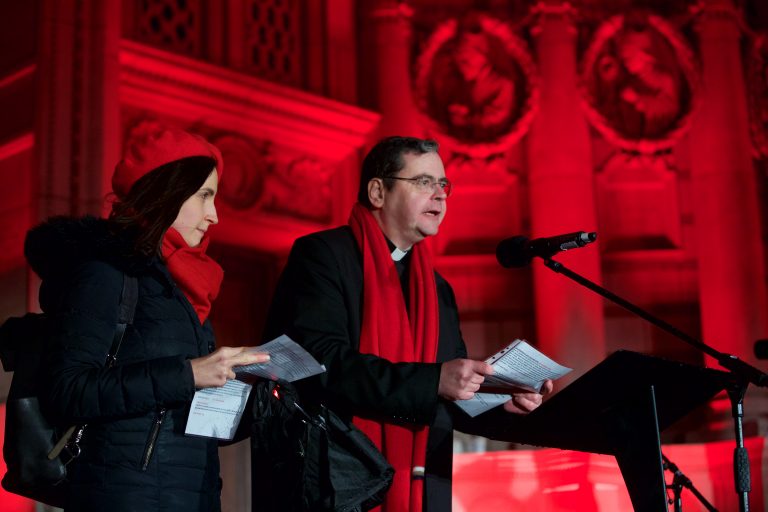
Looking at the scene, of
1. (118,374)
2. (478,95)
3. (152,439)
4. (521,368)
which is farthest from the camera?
(478,95)

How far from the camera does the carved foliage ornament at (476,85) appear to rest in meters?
7.80

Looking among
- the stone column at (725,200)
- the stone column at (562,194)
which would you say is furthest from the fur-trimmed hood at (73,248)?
the stone column at (725,200)

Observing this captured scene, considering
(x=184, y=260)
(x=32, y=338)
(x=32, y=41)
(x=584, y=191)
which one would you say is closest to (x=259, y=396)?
(x=184, y=260)

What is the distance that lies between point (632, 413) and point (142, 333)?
4.82ft

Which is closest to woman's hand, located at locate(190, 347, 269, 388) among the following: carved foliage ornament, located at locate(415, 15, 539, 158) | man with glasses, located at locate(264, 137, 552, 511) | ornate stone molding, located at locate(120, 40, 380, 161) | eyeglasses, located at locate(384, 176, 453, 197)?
man with glasses, located at locate(264, 137, 552, 511)

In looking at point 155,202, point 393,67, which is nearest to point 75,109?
point 393,67

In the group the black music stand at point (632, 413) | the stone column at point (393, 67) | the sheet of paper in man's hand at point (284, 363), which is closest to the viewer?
the sheet of paper in man's hand at point (284, 363)

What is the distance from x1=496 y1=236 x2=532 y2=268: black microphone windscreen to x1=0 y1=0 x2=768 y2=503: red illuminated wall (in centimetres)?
357

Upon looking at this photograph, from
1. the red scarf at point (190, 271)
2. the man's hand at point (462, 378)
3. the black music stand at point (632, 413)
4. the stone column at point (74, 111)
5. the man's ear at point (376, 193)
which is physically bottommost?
the black music stand at point (632, 413)

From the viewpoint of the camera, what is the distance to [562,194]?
7.54m

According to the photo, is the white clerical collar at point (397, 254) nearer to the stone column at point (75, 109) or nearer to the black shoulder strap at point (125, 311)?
the black shoulder strap at point (125, 311)

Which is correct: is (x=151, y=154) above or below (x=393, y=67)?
below

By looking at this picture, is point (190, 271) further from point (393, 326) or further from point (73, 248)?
point (393, 326)

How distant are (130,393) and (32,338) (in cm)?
36
